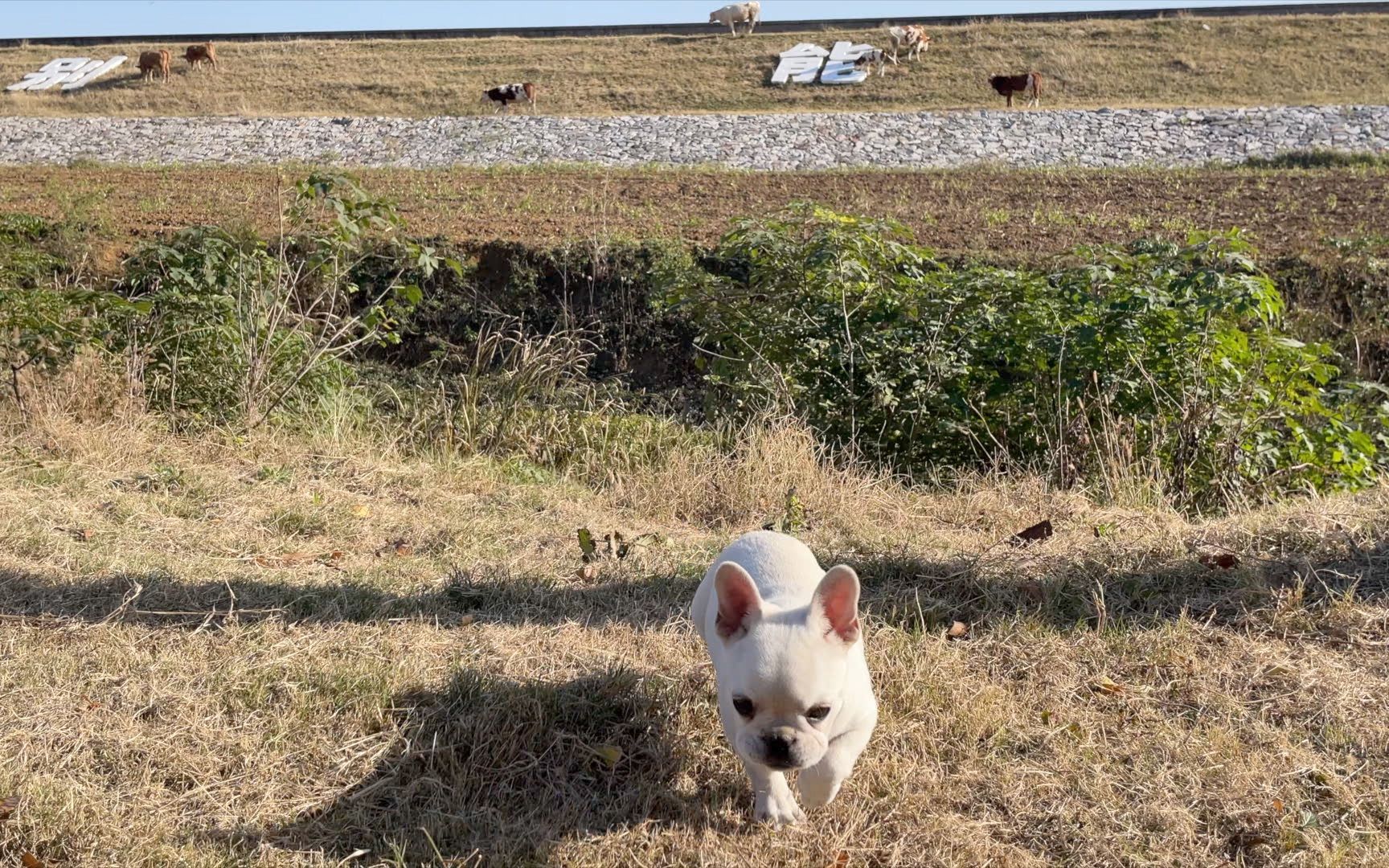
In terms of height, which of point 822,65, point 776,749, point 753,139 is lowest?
point 753,139

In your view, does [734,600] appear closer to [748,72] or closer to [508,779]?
[508,779]

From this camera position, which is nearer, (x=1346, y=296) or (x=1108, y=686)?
(x=1108, y=686)

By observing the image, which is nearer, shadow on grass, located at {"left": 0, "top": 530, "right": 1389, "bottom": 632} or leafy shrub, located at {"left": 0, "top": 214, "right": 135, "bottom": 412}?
shadow on grass, located at {"left": 0, "top": 530, "right": 1389, "bottom": 632}

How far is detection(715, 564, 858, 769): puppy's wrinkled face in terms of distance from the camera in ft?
9.16

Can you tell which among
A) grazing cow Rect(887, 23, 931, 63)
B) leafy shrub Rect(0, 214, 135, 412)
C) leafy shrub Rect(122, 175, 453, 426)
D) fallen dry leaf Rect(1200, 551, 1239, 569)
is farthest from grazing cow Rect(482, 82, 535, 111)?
fallen dry leaf Rect(1200, 551, 1239, 569)

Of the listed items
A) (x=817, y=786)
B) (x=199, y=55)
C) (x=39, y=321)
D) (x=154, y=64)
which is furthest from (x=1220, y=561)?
(x=199, y=55)

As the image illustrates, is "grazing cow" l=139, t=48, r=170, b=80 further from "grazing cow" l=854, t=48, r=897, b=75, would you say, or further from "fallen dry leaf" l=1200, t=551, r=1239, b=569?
"fallen dry leaf" l=1200, t=551, r=1239, b=569

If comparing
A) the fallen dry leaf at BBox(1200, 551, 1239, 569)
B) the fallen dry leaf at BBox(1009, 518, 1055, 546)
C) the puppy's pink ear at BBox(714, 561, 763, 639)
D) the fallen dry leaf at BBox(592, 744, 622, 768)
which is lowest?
the fallen dry leaf at BBox(1009, 518, 1055, 546)

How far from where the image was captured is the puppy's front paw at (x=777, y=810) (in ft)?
10.2

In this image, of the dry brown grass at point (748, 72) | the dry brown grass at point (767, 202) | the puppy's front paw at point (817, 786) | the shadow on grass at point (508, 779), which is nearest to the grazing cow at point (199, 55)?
the dry brown grass at point (748, 72)

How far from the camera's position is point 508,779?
3.35 m

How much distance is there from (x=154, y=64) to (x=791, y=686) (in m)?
42.7

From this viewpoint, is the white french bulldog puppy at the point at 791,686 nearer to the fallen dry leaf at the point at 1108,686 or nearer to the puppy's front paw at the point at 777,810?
the puppy's front paw at the point at 777,810

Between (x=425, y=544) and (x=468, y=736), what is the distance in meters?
2.03
